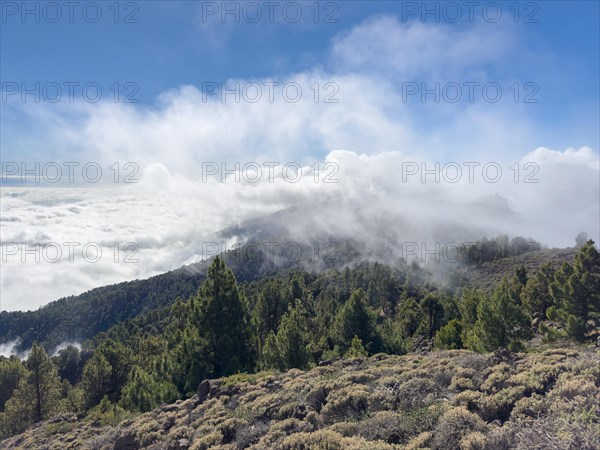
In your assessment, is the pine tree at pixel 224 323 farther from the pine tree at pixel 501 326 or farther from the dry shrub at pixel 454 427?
the dry shrub at pixel 454 427

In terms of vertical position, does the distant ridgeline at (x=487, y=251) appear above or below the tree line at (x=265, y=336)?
above

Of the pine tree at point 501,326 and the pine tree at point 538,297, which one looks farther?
A: the pine tree at point 538,297

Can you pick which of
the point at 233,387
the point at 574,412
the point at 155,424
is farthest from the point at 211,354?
the point at 574,412

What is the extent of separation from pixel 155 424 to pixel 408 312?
2191 inches

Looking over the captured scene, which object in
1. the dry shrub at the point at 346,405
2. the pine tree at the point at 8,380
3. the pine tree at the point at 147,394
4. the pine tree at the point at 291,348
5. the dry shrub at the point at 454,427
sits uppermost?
the dry shrub at the point at 454,427

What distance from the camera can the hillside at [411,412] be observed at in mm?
8852

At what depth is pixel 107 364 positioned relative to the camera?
49719mm

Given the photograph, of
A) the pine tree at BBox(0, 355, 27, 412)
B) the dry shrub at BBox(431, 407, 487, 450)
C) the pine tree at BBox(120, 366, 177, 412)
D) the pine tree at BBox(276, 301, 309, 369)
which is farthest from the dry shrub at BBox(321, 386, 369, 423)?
the pine tree at BBox(0, 355, 27, 412)

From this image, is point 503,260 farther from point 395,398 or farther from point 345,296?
point 395,398

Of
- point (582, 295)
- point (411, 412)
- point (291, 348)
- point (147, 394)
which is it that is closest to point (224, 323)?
point (291, 348)

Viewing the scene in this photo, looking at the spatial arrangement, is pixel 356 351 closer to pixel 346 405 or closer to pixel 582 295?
pixel 582 295

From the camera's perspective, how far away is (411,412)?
11.6 metres

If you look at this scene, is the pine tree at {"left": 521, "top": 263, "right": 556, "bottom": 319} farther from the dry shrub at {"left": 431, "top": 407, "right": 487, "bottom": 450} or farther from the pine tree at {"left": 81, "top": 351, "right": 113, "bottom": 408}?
the pine tree at {"left": 81, "top": 351, "right": 113, "bottom": 408}

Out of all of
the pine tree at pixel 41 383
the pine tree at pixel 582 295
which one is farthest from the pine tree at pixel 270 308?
the pine tree at pixel 582 295
